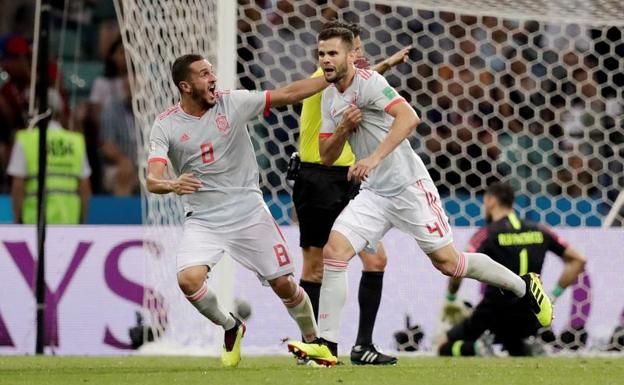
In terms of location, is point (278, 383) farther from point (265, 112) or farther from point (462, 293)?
point (462, 293)

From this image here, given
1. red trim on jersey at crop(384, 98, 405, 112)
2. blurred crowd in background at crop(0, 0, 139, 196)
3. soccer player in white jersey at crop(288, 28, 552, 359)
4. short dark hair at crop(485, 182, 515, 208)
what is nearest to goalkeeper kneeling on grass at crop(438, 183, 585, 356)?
short dark hair at crop(485, 182, 515, 208)

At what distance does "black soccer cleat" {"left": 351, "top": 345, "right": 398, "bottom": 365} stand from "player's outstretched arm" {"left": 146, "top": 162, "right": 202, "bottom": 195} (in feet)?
4.93

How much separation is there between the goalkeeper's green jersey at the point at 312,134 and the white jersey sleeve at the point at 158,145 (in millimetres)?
1021

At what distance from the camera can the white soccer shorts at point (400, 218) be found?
7734mm

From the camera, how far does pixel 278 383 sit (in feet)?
21.7

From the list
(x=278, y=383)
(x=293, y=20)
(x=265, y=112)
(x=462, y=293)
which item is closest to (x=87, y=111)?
(x=293, y=20)

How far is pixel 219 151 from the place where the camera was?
26.0 feet

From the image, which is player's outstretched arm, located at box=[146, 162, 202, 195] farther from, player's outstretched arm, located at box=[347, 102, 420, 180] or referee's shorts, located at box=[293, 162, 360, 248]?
referee's shorts, located at box=[293, 162, 360, 248]

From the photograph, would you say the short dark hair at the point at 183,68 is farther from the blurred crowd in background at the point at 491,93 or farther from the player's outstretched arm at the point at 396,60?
the blurred crowd in background at the point at 491,93

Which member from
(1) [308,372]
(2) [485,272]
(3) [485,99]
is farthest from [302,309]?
(3) [485,99]

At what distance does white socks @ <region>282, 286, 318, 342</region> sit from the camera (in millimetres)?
7977

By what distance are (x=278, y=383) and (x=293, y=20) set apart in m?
5.40

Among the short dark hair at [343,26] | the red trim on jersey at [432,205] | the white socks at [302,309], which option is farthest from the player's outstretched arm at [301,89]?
the white socks at [302,309]

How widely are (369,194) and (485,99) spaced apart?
13.1 ft
